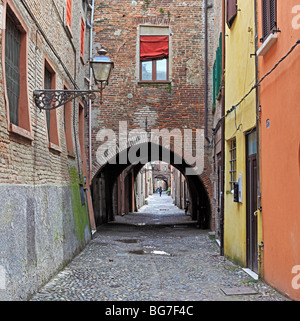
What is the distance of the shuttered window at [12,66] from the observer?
18.7 ft

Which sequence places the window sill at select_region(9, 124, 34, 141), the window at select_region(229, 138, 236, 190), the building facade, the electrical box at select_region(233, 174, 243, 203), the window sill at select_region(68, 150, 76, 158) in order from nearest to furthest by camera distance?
the window sill at select_region(9, 124, 34, 141)
the building facade
the electrical box at select_region(233, 174, 243, 203)
the window at select_region(229, 138, 236, 190)
the window sill at select_region(68, 150, 76, 158)

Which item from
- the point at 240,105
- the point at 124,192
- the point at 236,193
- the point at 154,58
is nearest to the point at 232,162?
the point at 236,193

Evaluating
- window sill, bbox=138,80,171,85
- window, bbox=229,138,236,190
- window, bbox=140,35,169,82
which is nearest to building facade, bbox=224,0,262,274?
window, bbox=229,138,236,190

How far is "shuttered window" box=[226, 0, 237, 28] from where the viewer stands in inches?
330

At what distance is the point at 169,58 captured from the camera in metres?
13.9

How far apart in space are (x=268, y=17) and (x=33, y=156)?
154 inches

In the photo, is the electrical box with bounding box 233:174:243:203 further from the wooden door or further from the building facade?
the wooden door

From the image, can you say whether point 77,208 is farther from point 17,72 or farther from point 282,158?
point 282,158

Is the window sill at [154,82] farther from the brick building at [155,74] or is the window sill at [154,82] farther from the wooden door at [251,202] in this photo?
the wooden door at [251,202]

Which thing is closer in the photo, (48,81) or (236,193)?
(236,193)

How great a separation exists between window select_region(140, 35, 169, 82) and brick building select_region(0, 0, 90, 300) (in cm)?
408

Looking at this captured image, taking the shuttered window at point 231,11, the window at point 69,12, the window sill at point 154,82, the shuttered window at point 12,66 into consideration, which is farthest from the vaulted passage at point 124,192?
the shuttered window at point 12,66

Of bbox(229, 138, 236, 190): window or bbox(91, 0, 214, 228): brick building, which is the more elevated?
bbox(91, 0, 214, 228): brick building

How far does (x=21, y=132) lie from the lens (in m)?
5.57
